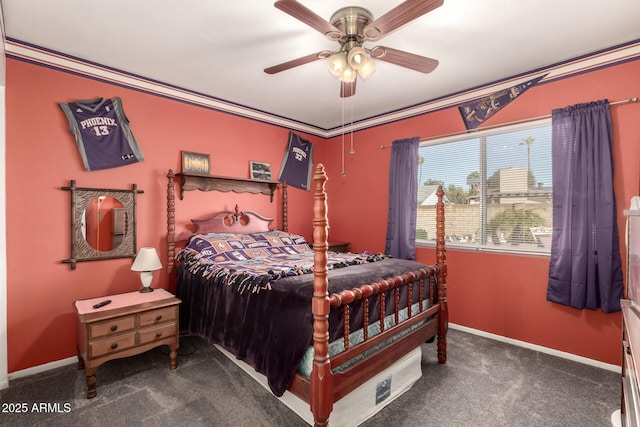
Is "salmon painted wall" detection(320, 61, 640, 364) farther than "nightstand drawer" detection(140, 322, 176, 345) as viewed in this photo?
Yes

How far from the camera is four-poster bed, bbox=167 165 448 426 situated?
1612mm

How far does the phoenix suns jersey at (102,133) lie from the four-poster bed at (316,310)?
0.54 m

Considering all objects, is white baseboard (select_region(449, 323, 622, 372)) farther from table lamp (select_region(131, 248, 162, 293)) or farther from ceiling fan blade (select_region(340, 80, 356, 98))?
table lamp (select_region(131, 248, 162, 293))

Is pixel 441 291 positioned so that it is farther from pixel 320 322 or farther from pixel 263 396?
pixel 263 396

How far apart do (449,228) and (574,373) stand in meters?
1.71

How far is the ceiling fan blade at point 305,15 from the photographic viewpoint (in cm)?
155

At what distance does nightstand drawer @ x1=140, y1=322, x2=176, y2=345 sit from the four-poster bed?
0.80ft

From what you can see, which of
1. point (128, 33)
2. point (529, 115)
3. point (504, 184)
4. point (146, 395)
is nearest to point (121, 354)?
point (146, 395)

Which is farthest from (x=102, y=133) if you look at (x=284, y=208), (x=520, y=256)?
(x=520, y=256)

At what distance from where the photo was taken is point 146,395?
220cm

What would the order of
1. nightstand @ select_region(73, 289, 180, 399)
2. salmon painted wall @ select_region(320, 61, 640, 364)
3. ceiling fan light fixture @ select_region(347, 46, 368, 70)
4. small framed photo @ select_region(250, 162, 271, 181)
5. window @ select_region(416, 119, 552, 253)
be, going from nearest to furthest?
ceiling fan light fixture @ select_region(347, 46, 368, 70) < nightstand @ select_region(73, 289, 180, 399) < salmon painted wall @ select_region(320, 61, 640, 364) < window @ select_region(416, 119, 552, 253) < small framed photo @ select_region(250, 162, 271, 181)

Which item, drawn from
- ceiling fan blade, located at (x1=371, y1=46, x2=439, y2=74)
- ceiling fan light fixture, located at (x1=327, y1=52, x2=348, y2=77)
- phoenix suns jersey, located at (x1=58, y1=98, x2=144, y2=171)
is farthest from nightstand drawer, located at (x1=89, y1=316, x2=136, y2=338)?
ceiling fan blade, located at (x1=371, y1=46, x2=439, y2=74)

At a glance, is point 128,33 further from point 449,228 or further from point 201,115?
point 449,228

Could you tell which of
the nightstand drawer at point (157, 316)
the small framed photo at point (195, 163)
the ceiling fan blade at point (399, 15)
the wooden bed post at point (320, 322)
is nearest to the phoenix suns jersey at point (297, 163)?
the small framed photo at point (195, 163)
